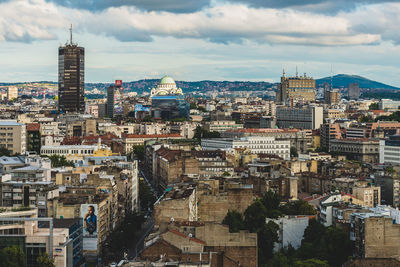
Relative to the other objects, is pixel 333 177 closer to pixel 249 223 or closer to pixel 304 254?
pixel 249 223

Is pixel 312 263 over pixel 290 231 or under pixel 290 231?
under

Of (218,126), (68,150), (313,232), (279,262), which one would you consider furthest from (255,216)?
(218,126)

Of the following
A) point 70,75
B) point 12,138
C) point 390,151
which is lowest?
point 390,151

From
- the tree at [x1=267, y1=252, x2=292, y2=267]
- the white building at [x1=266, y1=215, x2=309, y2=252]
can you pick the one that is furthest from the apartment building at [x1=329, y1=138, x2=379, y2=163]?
the tree at [x1=267, y1=252, x2=292, y2=267]

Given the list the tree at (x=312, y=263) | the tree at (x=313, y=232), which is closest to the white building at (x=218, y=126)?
the tree at (x=313, y=232)

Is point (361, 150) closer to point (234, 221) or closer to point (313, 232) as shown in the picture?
point (313, 232)

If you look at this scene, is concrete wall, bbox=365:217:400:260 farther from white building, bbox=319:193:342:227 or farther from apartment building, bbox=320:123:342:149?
apartment building, bbox=320:123:342:149
